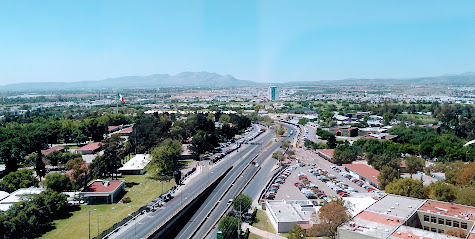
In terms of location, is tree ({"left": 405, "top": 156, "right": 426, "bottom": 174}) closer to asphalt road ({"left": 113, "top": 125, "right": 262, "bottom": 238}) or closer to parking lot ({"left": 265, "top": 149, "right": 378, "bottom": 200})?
parking lot ({"left": 265, "top": 149, "right": 378, "bottom": 200})

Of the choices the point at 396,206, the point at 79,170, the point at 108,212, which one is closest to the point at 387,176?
the point at 396,206

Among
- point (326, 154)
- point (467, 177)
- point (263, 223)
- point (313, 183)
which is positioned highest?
point (467, 177)

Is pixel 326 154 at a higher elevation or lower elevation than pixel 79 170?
lower

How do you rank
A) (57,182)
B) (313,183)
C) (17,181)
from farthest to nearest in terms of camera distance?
1. (313,183)
2. (17,181)
3. (57,182)

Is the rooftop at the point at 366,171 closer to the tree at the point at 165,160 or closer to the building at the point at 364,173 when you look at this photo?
the building at the point at 364,173

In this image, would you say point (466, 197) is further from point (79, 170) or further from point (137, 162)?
point (137, 162)

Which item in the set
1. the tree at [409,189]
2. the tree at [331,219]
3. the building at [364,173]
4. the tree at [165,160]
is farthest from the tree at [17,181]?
the building at [364,173]

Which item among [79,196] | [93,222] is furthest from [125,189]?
[93,222]
